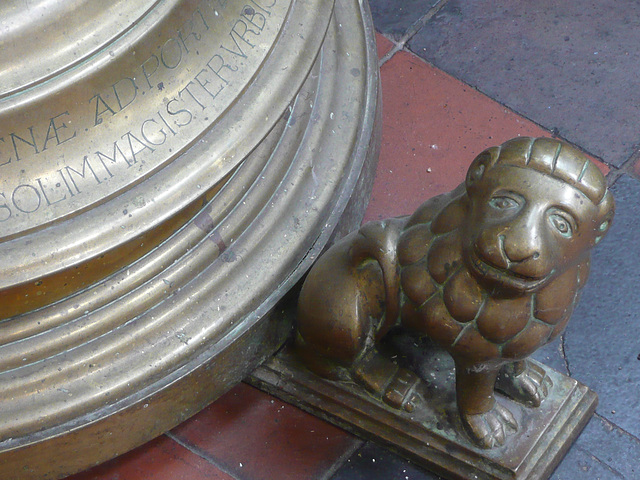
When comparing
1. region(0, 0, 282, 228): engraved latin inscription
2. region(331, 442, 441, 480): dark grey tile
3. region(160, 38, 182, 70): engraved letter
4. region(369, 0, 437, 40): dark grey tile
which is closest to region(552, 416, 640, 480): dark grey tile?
region(331, 442, 441, 480): dark grey tile

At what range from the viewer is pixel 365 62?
2.23 meters

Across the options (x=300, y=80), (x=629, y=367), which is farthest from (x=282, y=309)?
(x=629, y=367)

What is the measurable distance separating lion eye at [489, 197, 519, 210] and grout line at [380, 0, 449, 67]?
1.21 m

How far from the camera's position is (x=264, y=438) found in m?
2.01

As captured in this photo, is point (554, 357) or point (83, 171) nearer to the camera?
point (83, 171)

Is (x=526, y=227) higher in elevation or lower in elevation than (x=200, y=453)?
higher

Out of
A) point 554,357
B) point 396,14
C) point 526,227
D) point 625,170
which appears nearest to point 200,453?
point 554,357

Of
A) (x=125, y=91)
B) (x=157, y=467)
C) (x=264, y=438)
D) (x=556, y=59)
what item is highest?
(x=556, y=59)

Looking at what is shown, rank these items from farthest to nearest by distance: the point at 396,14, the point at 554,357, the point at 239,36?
the point at 396,14 → the point at 554,357 → the point at 239,36

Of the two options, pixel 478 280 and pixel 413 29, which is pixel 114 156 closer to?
pixel 478 280

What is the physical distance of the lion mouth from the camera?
4.87 feet

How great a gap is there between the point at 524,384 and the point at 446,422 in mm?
175

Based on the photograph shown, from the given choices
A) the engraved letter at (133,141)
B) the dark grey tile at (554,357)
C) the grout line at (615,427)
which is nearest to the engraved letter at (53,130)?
the engraved letter at (133,141)

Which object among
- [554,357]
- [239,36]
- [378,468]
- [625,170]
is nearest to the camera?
[239,36]
